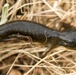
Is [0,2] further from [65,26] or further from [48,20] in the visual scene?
[65,26]

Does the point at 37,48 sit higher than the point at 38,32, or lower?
lower

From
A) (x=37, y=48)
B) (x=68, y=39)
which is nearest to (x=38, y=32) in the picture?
(x=37, y=48)

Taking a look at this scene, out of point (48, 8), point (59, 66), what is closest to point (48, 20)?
point (48, 8)

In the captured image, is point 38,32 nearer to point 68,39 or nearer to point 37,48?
point 37,48
